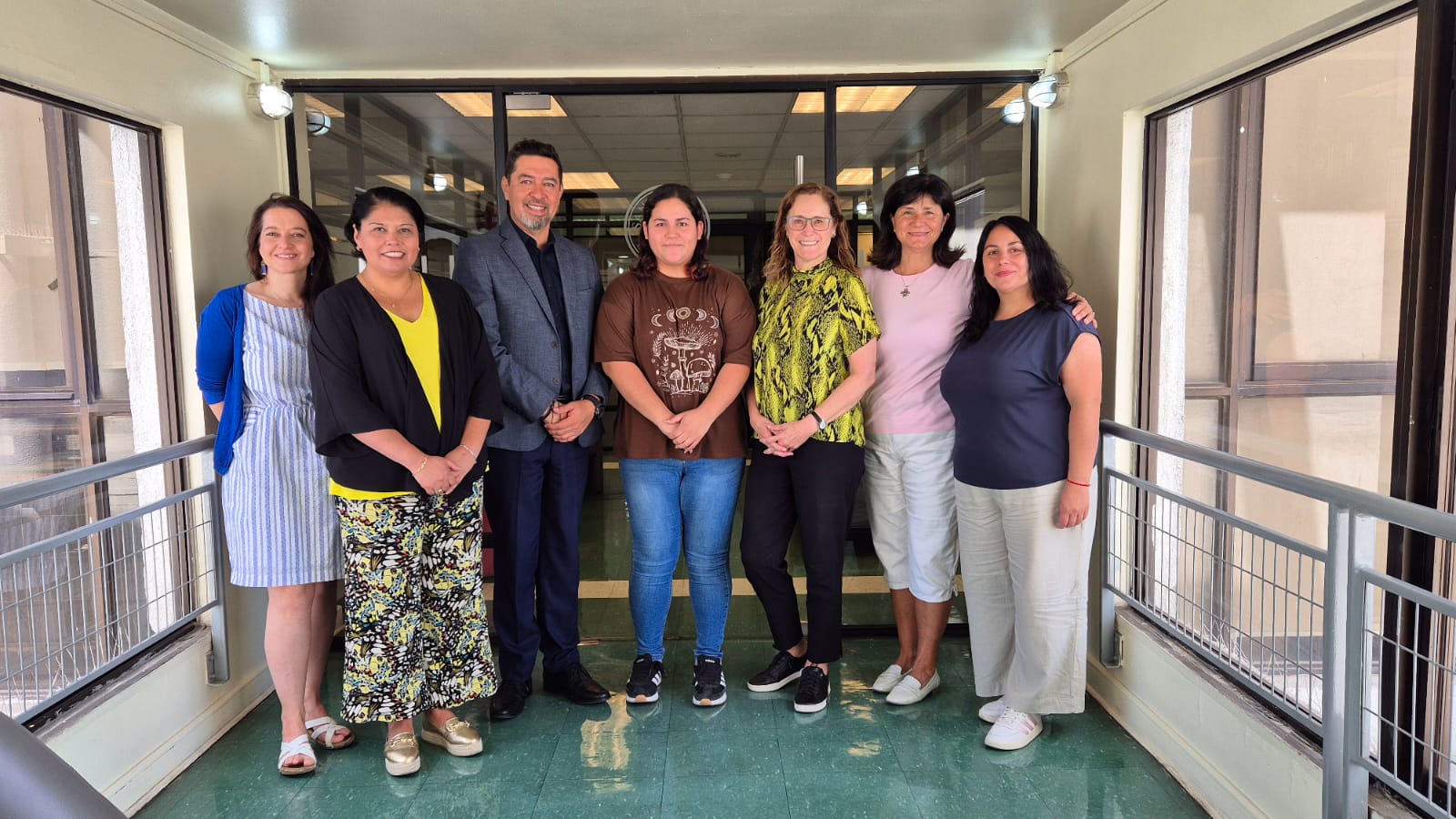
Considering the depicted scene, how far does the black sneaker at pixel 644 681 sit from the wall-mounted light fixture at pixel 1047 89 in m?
2.54

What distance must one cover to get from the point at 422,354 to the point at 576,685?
4.31 ft

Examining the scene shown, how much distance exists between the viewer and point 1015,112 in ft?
11.9

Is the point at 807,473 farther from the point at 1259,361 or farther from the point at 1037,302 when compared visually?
the point at 1259,361

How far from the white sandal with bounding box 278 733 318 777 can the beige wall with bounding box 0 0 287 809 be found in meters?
0.35

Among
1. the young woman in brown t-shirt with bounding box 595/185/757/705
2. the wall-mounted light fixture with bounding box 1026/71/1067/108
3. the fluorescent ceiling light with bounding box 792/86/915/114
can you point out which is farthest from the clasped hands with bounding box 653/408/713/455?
the wall-mounted light fixture with bounding box 1026/71/1067/108

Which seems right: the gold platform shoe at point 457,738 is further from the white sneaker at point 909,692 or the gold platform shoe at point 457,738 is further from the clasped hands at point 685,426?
the white sneaker at point 909,692

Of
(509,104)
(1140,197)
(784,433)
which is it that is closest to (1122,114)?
(1140,197)

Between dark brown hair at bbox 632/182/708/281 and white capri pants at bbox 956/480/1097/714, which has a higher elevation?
dark brown hair at bbox 632/182/708/281

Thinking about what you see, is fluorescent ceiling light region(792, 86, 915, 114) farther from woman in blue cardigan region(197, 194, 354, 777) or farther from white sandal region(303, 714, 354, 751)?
white sandal region(303, 714, 354, 751)

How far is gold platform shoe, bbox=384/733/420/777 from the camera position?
2578mm

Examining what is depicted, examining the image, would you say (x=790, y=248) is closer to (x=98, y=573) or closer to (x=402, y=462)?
(x=402, y=462)

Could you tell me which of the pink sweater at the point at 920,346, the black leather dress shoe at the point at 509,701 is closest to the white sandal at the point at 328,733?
the black leather dress shoe at the point at 509,701

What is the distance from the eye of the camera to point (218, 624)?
2904 mm

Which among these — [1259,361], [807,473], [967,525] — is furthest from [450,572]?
[1259,361]
